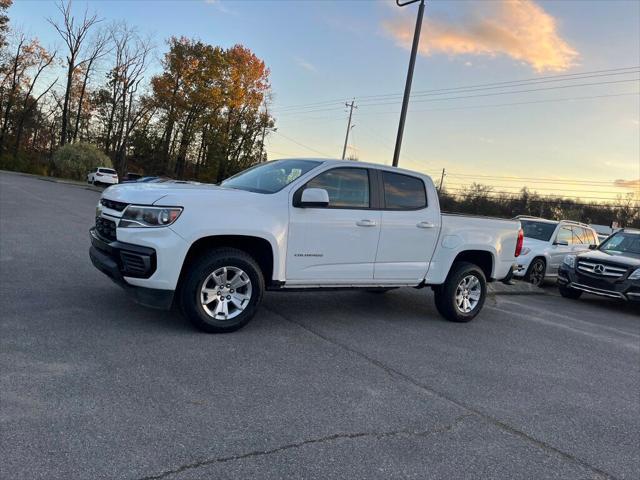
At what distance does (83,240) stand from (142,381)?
7380mm

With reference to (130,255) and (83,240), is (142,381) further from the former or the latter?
(83,240)

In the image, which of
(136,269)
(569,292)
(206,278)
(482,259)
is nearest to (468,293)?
(482,259)

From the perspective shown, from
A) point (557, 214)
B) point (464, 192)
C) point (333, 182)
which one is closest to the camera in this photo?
point (333, 182)

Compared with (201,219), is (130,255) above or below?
below

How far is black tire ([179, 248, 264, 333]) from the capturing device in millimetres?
5188

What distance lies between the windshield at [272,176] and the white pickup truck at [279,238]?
22 millimetres

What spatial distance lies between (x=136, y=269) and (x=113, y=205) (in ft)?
2.66

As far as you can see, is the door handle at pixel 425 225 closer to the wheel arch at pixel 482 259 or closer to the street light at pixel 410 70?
the wheel arch at pixel 482 259

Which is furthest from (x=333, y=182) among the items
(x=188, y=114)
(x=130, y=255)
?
(x=188, y=114)

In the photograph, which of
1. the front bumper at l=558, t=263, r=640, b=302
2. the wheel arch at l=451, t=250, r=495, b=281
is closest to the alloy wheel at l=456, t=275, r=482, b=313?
the wheel arch at l=451, t=250, r=495, b=281

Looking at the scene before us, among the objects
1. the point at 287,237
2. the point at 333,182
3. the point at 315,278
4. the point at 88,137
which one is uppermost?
the point at 88,137

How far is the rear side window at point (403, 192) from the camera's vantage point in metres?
6.56

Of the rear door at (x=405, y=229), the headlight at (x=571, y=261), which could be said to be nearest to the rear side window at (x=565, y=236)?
the headlight at (x=571, y=261)

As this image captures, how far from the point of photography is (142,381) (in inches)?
159
